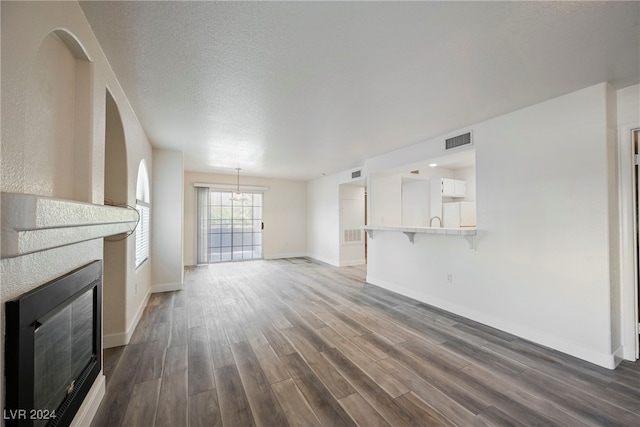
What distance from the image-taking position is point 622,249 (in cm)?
243

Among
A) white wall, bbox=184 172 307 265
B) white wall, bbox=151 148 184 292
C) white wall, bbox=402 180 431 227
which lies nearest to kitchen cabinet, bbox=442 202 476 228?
white wall, bbox=402 180 431 227

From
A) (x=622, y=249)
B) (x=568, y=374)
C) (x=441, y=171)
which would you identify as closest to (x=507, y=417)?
(x=568, y=374)

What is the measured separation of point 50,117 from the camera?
1.38m

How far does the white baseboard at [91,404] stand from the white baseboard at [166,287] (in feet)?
9.50

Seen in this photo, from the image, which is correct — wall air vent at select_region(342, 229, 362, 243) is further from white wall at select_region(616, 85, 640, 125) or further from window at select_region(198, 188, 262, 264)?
white wall at select_region(616, 85, 640, 125)

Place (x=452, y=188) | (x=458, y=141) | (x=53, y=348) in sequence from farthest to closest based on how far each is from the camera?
(x=452, y=188), (x=458, y=141), (x=53, y=348)

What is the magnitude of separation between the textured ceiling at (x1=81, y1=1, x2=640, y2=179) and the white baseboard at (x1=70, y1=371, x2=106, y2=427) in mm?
2441

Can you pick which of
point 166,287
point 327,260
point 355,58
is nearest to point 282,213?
point 327,260

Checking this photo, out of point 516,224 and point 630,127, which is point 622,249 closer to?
point 516,224

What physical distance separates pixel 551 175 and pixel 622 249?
91 cm

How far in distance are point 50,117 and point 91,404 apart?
1.84 metres

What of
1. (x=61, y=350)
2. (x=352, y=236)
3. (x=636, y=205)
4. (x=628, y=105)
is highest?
(x=628, y=105)

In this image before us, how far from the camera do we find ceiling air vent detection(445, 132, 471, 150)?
11.1 ft

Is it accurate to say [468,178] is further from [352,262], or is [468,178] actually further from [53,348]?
[53,348]
